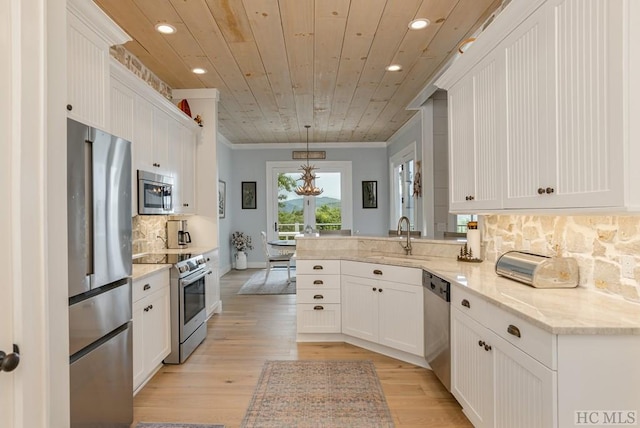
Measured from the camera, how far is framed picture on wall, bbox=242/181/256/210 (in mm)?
8219

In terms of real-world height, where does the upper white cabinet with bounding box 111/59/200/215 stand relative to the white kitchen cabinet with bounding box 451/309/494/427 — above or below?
above

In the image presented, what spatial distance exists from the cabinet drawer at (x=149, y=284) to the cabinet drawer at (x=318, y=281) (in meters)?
1.24

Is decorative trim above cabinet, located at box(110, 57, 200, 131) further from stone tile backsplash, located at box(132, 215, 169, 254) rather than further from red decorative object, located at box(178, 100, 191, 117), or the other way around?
stone tile backsplash, located at box(132, 215, 169, 254)

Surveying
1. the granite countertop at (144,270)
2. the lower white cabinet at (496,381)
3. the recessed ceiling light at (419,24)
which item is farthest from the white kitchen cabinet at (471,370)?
the recessed ceiling light at (419,24)

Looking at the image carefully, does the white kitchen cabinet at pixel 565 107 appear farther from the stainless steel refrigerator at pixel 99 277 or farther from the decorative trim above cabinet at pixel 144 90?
the decorative trim above cabinet at pixel 144 90

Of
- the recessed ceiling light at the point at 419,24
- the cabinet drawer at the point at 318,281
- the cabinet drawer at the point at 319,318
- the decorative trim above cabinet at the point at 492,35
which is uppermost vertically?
the recessed ceiling light at the point at 419,24

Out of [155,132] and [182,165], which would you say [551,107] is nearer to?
[155,132]

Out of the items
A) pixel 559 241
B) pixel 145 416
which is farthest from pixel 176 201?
pixel 559 241

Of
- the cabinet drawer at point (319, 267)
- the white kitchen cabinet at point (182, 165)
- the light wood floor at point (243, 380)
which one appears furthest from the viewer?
the white kitchen cabinet at point (182, 165)

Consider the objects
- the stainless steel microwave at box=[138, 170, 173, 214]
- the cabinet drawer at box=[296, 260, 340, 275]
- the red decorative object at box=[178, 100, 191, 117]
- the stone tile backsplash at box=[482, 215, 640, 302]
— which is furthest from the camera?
the red decorative object at box=[178, 100, 191, 117]

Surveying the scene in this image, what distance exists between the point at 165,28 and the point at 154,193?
1440 millimetres

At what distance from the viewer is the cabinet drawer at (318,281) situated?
3590 millimetres

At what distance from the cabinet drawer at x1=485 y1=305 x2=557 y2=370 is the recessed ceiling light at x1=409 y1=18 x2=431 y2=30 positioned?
7.62 ft

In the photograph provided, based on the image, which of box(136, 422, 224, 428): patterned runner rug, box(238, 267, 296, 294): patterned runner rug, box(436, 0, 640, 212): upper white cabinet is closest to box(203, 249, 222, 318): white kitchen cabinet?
box(238, 267, 296, 294): patterned runner rug
